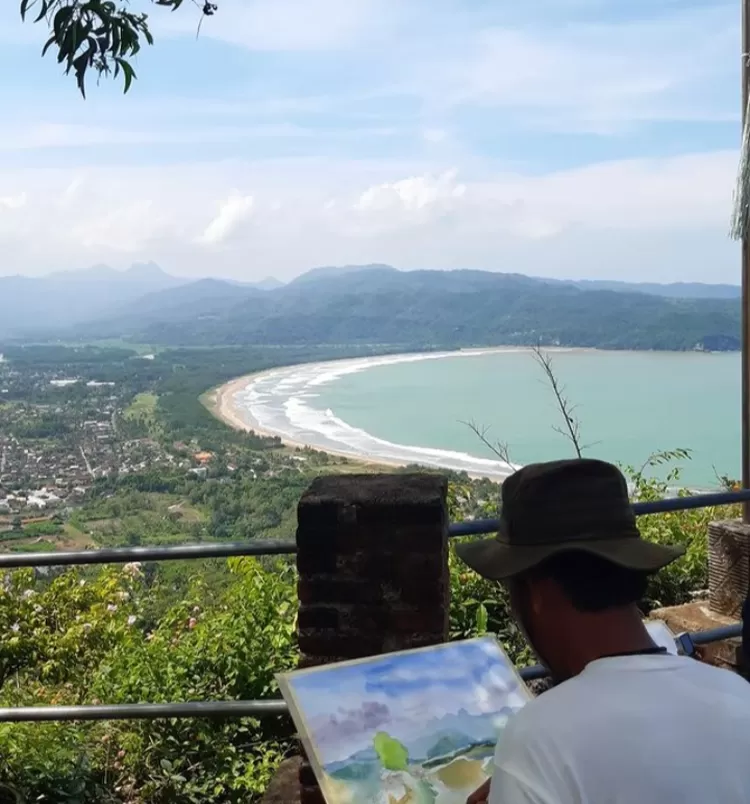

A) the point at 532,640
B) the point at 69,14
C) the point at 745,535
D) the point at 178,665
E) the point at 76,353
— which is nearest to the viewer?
the point at 532,640

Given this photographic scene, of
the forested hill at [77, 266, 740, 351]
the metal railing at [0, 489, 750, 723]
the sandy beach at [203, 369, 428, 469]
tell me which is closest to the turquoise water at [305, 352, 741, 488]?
the forested hill at [77, 266, 740, 351]

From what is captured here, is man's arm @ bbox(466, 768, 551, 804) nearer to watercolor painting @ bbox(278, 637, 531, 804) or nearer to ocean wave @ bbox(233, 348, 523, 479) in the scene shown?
watercolor painting @ bbox(278, 637, 531, 804)

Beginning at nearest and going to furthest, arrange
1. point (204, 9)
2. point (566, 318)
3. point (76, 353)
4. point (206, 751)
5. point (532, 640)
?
point (532, 640), point (204, 9), point (206, 751), point (566, 318), point (76, 353)

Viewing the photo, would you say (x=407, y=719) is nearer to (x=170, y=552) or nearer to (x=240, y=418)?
Result: (x=170, y=552)

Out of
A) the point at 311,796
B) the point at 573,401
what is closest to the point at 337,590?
the point at 311,796

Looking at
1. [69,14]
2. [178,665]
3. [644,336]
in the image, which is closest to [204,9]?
[69,14]

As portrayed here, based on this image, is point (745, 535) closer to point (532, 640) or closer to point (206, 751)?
point (206, 751)
